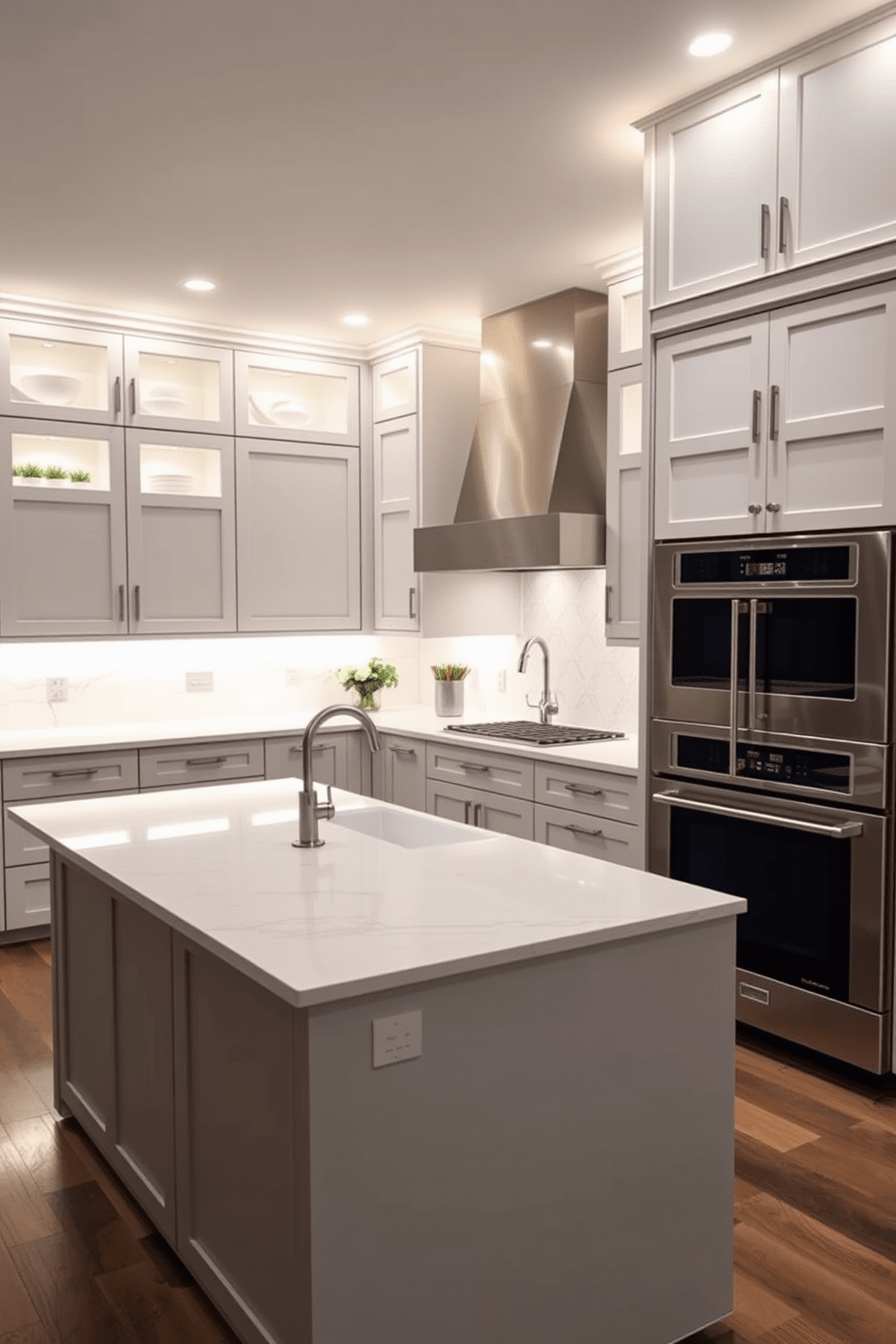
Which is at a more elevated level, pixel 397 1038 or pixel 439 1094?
pixel 397 1038

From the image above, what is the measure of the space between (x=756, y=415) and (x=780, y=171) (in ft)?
2.13

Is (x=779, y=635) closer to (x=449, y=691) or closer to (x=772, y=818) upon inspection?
(x=772, y=818)

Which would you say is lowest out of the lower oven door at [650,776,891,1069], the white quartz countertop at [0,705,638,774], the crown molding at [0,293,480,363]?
the lower oven door at [650,776,891,1069]

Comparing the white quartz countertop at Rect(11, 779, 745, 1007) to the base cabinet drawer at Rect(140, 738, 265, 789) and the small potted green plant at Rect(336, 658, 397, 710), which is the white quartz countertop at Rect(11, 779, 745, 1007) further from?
→ the small potted green plant at Rect(336, 658, 397, 710)

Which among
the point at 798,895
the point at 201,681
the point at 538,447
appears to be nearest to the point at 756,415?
the point at 798,895

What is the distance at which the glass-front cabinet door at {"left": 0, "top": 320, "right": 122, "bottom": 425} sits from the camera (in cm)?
477

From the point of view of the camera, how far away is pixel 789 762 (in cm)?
313

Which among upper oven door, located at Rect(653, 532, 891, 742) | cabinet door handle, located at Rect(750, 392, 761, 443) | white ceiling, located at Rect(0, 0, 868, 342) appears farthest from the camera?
cabinet door handle, located at Rect(750, 392, 761, 443)

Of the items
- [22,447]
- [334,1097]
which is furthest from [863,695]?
[22,447]

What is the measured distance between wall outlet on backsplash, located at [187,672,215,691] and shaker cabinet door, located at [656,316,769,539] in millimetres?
2855

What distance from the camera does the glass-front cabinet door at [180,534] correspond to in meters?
5.04

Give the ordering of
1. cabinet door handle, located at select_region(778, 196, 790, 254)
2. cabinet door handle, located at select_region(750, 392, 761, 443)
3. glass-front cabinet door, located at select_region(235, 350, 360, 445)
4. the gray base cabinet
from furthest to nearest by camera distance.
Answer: glass-front cabinet door, located at select_region(235, 350, 360, 445), cabinet door handle, located at select_region(750, 392, 761, 443), cabinet door handle, located at select_region(778, 196, 790, 254), the gray base cabinet

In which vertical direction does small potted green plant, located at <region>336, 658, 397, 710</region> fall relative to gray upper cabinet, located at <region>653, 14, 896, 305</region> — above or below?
below

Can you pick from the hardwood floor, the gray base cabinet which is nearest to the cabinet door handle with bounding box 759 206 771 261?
the gray base cabinet
